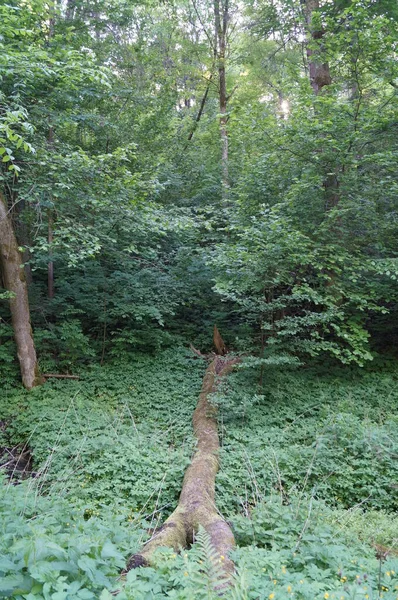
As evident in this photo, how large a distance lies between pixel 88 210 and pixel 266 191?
3732 millimetres

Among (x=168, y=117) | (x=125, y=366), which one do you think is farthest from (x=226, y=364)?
(x=168, y=117)

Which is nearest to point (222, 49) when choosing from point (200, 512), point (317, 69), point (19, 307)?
point (317, 69)

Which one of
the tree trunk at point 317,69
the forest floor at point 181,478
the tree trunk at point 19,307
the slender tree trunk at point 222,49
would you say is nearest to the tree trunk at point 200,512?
the forest floor at point 181,478

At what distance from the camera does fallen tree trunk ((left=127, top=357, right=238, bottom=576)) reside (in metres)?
3.17

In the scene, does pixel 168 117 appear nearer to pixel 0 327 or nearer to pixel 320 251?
pixel 320 251

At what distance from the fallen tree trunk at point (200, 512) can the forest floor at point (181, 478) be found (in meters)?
0.12

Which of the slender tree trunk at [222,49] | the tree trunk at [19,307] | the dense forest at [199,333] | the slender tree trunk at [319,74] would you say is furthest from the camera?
the slender tree trunk at [222,49]

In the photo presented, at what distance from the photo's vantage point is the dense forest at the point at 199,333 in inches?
115

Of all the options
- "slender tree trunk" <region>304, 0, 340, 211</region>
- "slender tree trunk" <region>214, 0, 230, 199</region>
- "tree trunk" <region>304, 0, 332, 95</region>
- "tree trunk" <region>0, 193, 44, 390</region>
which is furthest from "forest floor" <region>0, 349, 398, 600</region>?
"slender tree trunk" <region>214, 0, 230, 199</region>

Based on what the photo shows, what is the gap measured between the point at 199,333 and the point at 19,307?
14.1 ft

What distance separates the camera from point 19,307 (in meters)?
7.24

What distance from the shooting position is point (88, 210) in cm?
758

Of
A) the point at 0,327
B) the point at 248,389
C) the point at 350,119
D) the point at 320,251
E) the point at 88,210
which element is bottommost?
the point at 248,389

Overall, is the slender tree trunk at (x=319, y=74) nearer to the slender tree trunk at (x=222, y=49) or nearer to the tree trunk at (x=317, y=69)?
the tree trunk at (x=317, y=69)
